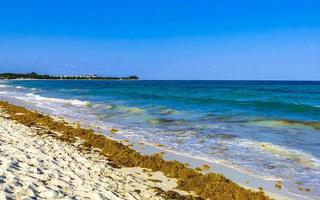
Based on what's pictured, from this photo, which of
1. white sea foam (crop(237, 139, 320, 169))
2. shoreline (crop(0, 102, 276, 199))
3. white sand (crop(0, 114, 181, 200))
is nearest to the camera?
white sand (crop(0, 114, 181, 200))

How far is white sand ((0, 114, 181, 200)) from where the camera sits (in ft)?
23.9

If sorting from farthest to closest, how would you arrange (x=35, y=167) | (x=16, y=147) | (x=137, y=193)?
(x=16, y=147), (x=35, y=167), (x=137, y=193)

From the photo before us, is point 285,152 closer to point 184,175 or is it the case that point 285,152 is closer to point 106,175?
point 184,175

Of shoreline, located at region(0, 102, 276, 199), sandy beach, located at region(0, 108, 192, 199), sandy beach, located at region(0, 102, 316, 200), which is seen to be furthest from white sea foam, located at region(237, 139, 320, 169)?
sandy beach, located at region(0, 108, 192, 199)

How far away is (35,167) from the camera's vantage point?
8.91 metres

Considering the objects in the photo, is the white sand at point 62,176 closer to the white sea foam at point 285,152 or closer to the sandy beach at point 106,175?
the sandy beach at point 106,175

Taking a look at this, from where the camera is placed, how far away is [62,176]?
8.52 meters

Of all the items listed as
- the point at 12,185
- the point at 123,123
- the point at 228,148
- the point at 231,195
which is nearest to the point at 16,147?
the point at 12,185

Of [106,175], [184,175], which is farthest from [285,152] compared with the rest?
[106,175]

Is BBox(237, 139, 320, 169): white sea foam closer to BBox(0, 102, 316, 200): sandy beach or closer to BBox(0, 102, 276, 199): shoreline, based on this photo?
BBox(0, 102, 316, 200): sandy beach

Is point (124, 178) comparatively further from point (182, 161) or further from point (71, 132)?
point (71, 132)

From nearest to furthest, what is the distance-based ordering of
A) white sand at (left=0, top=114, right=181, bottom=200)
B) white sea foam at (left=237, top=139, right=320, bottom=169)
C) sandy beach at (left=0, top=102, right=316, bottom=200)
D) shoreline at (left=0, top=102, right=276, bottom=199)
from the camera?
white sand at (left=0, top=114, right=181, bottom=200) → sandy beach at (left=0, top=102, right=316, bottom=200) → shoreline at (left=0, top=102, right=276, bottom=199) → white sea foam at (left=237, top=139, right=320, bottom=169)

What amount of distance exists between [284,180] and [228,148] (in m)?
4.07

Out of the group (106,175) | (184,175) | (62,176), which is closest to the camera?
(62,176)
